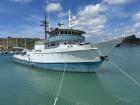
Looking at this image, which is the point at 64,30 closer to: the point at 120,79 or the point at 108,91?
the point at 120,79

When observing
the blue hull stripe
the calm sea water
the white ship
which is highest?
the white ship

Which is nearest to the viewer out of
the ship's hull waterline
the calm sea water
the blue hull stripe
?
the calm sea water

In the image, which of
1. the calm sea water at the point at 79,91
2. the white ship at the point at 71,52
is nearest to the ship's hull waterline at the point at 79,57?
the white ship at the point at 71,52

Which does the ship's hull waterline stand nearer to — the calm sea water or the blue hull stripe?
the blue hull stripe

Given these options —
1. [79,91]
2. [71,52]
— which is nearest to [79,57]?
[71,52]

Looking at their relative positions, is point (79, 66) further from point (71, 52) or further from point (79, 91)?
point (79, 91)

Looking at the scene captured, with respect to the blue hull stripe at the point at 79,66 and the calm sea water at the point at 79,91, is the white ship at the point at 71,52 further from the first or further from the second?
the calm sea water at the point at 79,91

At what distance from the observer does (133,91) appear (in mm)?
18812

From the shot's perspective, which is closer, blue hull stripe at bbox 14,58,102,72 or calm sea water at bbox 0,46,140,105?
calm sea water at bbox 0,46,140,105

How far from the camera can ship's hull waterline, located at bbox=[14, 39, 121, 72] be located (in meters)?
26.3

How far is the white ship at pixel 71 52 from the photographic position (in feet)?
86.6

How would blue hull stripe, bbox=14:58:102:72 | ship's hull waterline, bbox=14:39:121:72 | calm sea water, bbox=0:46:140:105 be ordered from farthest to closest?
blue hull stripe, bbox=14:58:102:72 < ship's hull waterline, bbox=14:39:121:72 < calm sea water, bbox=0:46:140:105

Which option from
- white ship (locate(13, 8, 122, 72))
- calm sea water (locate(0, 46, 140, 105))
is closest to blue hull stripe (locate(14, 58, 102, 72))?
white ship (locate(13, 8, 122, 72))

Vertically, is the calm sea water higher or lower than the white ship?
lower
